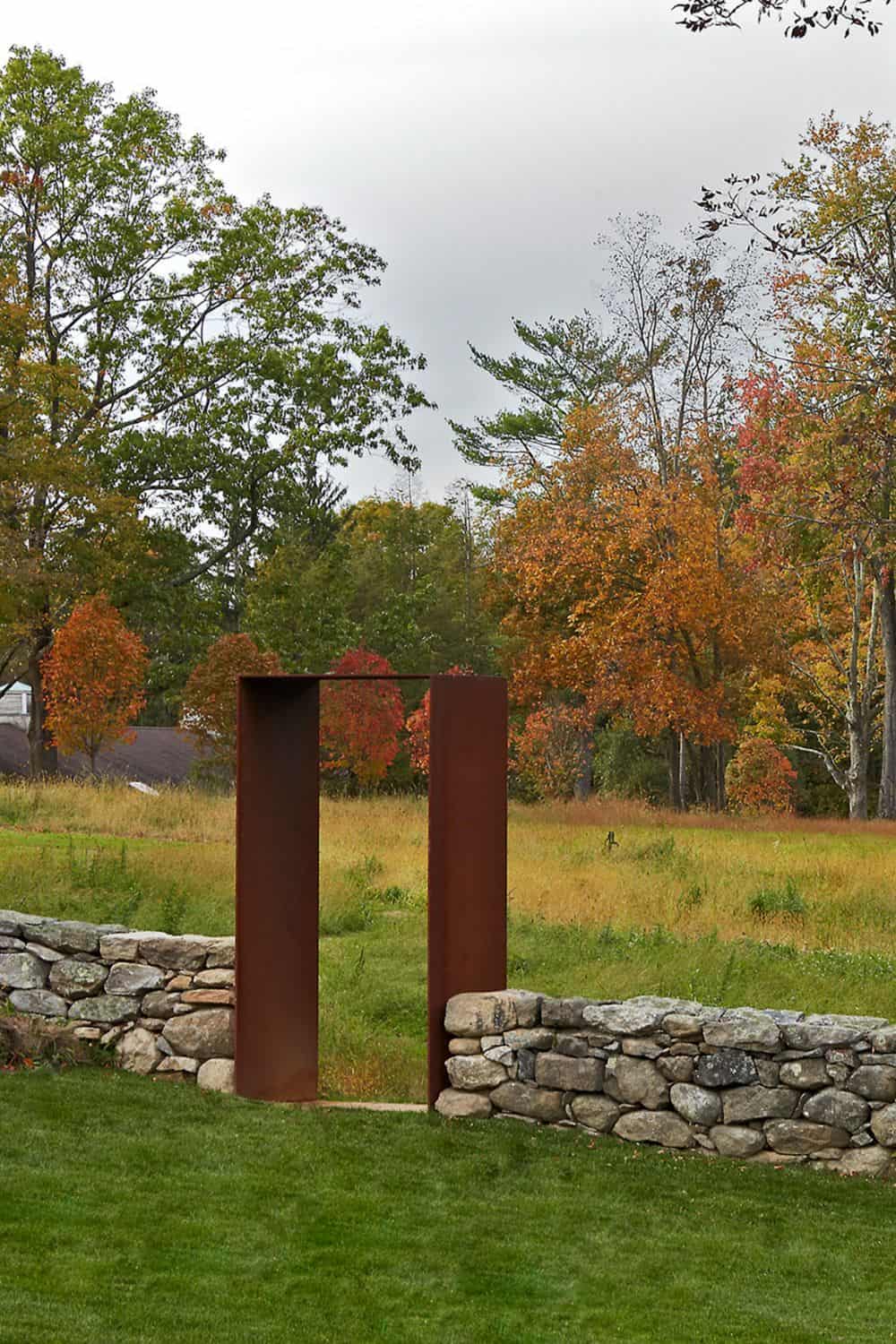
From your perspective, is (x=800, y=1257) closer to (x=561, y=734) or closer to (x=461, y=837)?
(x=461, y=837)

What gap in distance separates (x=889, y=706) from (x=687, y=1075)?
2149cm

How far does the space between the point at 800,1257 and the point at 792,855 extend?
12.3 metres

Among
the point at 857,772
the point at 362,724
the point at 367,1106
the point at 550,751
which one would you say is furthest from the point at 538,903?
the point at 550,751

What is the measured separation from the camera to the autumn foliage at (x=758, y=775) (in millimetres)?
32656

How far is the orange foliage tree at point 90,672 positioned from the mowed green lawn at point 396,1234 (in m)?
21.5

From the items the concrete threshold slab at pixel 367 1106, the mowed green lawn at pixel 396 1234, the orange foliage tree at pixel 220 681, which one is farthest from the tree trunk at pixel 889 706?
the mowed green lawn at pixel 396 1234

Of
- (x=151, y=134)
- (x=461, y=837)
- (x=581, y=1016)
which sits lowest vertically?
(x=581, y=1016)

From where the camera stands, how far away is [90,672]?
28812 millimetres

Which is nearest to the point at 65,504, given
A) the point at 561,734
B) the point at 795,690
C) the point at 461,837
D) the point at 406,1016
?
the point at 561,734

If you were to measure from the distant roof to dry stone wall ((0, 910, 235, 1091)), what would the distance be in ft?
96.2

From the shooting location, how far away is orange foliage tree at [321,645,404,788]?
3012cm

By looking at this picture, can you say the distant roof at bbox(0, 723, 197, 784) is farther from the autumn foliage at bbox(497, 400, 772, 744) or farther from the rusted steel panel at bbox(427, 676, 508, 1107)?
the rusted steel panel at bbox(427, 676, 508, 1107)

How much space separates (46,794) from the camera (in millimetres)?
21953

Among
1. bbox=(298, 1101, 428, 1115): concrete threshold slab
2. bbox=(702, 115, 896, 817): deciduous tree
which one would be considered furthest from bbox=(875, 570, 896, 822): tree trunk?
bbox=(298, 1101, 428, 1115): concrete threshold slab
